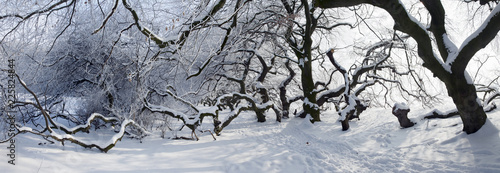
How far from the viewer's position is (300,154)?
5.29 meters

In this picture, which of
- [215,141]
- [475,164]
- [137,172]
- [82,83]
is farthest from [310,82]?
[82,83]

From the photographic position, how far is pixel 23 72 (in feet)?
21.7

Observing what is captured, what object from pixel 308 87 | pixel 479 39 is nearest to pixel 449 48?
pixel 479 39

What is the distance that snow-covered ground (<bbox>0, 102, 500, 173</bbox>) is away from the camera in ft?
13.0

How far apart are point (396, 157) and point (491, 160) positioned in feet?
4.10

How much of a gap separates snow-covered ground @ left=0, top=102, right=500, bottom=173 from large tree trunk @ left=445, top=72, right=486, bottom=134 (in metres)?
0.15

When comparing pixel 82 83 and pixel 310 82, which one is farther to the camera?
pixel 310 82

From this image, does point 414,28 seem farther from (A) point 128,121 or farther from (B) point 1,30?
(B) point 1,30

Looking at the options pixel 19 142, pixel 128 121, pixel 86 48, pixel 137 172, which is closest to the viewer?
pixel 137 172

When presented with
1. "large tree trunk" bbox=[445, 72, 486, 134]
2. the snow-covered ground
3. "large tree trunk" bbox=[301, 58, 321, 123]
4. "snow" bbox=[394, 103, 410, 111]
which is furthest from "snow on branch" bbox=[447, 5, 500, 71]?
"large tree trunk" bbox=[301, 58, 321, 123]

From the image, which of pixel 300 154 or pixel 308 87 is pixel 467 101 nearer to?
pixel 300 154

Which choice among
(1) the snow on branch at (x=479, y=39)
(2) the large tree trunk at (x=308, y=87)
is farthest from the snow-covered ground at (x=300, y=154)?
(2) the large tree trunk at (x=308, y=87)

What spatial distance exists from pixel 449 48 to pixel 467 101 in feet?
3.28

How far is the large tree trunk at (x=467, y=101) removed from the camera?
4559mm
